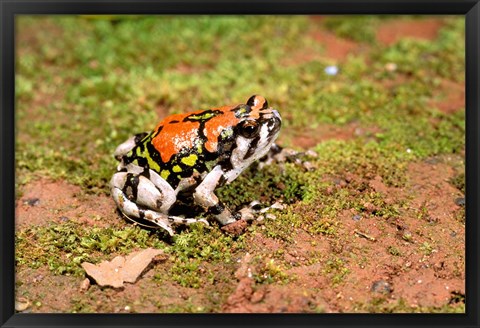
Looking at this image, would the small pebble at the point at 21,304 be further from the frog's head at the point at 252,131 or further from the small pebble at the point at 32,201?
the frog's head at the point at 252,131

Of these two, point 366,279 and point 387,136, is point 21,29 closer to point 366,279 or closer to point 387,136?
point 387,136

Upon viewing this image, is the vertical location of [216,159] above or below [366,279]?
above

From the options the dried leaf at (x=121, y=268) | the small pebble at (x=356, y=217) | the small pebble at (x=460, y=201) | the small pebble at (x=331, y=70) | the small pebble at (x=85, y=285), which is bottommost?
the small pebble at (x=85, y=285)

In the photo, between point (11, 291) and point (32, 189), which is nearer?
point (11, 291)

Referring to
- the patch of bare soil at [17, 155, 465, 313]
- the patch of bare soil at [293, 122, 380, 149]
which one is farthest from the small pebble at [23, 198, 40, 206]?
the patch of bare soil at [293, 122, 380, 149]

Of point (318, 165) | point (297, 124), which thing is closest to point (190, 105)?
point (297, 124)
